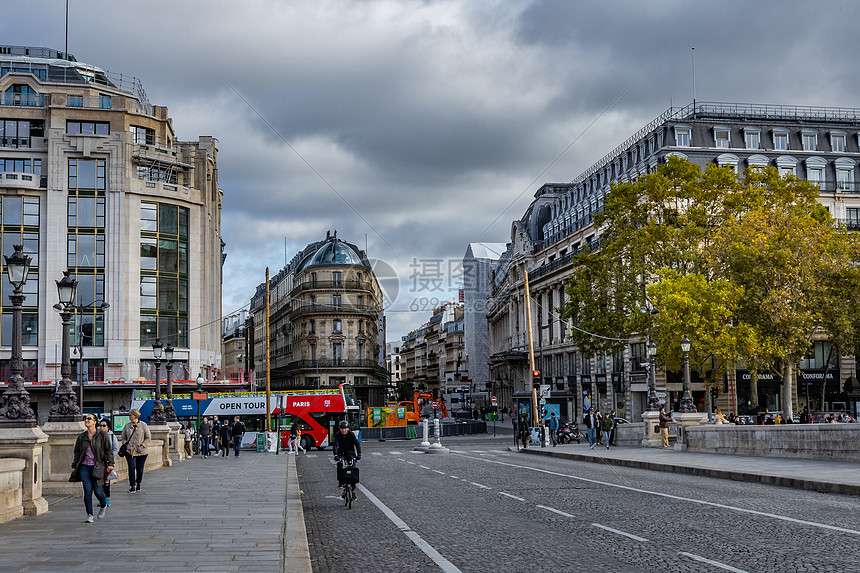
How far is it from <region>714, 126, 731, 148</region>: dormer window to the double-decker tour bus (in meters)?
30.8

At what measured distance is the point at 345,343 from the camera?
105 meters

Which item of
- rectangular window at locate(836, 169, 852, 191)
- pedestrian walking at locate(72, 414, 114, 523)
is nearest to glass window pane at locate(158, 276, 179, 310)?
rectangular window at locate(836, 169, 852, 191)

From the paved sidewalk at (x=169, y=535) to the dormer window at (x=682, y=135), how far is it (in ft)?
157

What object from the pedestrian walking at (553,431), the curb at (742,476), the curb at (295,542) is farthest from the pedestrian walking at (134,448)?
the pedestrian walking at (553,431)

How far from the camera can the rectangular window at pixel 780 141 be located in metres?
64.5

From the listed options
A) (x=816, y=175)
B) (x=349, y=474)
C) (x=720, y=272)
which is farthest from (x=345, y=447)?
(x=816, y=175)

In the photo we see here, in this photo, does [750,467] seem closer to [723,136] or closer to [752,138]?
[723,136]

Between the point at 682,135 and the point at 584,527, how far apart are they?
52.5 metres

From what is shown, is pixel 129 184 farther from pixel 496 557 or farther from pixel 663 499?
pixel 496 557

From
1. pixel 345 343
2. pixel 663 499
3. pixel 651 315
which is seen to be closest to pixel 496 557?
pixel 663 499

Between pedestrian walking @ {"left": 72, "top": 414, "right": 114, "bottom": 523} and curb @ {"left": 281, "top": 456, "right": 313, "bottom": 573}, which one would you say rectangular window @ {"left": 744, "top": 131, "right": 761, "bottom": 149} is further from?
pedestrian walking @ {"left": 72, "top": 414, "right": 114, "bottom": 523}

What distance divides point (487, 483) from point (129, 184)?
48.5m

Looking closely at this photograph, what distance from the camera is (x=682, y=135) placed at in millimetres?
62188

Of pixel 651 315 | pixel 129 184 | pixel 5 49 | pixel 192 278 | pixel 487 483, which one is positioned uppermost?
pixel 5 49
